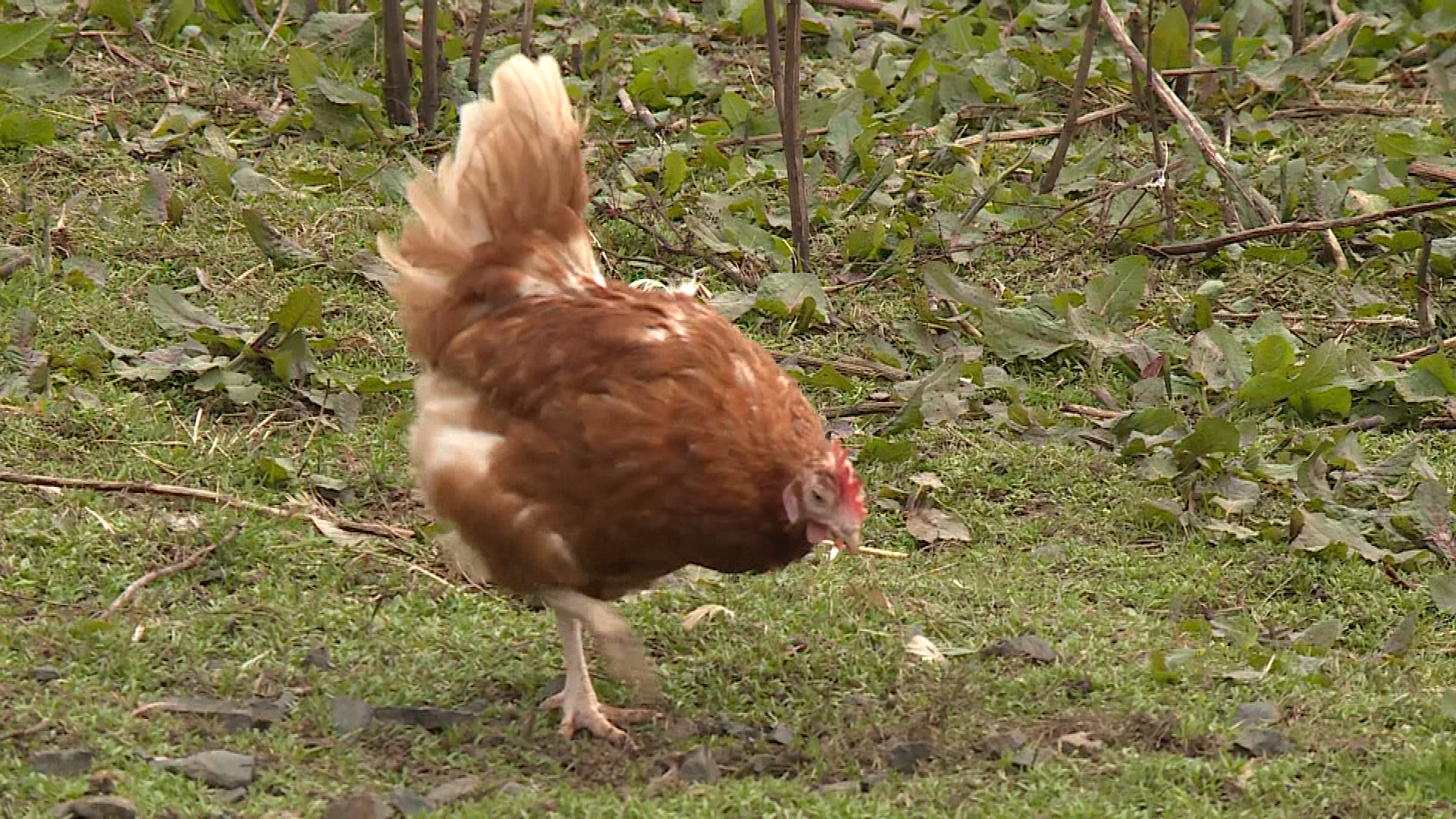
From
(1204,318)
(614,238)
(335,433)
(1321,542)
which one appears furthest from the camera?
(614,238)

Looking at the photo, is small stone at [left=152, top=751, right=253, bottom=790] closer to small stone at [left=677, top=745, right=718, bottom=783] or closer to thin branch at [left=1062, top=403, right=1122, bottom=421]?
small stone at [left=677, top=745, right=718, bottom=783]

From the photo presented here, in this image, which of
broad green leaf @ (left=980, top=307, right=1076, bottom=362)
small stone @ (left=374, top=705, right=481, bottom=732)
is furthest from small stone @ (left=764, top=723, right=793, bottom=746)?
broad green leaf @ (left=980, top=307, right=1076, bottom=362)

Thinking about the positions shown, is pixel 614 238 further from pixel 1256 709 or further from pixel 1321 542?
pixel 1256 709

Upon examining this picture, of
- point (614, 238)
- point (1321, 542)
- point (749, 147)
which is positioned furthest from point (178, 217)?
point (1321, 542)

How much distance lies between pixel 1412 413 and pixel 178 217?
4142 mm

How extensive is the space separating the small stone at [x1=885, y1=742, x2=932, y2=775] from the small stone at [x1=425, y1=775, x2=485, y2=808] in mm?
860

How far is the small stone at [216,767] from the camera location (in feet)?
11.9

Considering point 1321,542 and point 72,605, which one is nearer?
point 72,605

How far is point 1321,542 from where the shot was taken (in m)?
4.89

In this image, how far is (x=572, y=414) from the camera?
3.89 metres

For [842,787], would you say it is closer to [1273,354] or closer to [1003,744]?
[1003,744]

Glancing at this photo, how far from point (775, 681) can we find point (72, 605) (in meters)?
1.66

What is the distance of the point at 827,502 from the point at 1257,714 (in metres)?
1.14

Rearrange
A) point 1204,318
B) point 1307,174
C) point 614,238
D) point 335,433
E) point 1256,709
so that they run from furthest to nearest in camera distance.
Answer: point 1307,174 → point 614,238 → point 1204,318 → point 335,433 → point 1256,709
